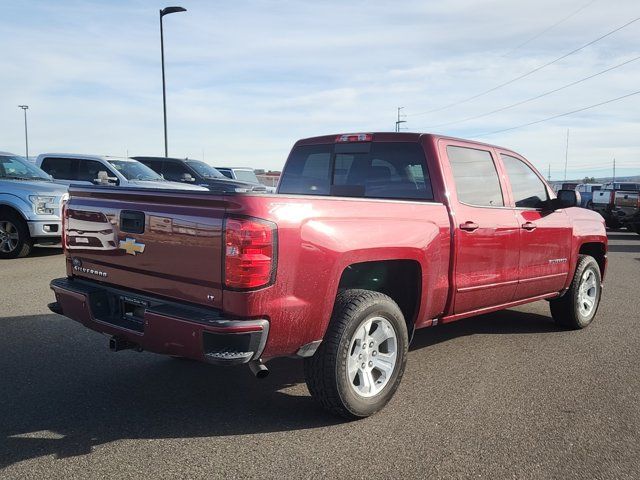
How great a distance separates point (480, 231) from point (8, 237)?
8.71m

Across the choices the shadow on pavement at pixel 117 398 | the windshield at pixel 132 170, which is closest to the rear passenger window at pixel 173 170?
the windshield at pixel 132 170

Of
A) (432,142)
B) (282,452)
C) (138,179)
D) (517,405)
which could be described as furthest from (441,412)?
(138,179)

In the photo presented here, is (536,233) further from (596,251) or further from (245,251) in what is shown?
(245,251)

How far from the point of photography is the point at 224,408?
12.7 feet

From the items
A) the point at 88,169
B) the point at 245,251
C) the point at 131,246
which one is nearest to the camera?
the point at 245,251

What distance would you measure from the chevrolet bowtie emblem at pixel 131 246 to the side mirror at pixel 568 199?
13.3ft

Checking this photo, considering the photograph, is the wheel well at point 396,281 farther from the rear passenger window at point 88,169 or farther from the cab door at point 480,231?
the rear passenger window at point 88,169

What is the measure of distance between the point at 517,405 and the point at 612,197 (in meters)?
17.9

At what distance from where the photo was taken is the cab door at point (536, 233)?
207 inches

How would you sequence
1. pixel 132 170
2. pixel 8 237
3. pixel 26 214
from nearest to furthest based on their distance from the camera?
pixel 26 214, pixel 8 237, pixel 132 170

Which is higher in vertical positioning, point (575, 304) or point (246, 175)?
point (246, 175)

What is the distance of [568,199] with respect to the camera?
5621 mm

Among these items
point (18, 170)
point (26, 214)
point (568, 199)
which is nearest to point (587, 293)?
point (568, 199)

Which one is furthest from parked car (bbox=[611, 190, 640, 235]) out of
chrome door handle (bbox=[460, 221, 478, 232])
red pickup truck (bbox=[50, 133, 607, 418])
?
chrome door handle (bbox=[460, 221, 478, 232])
